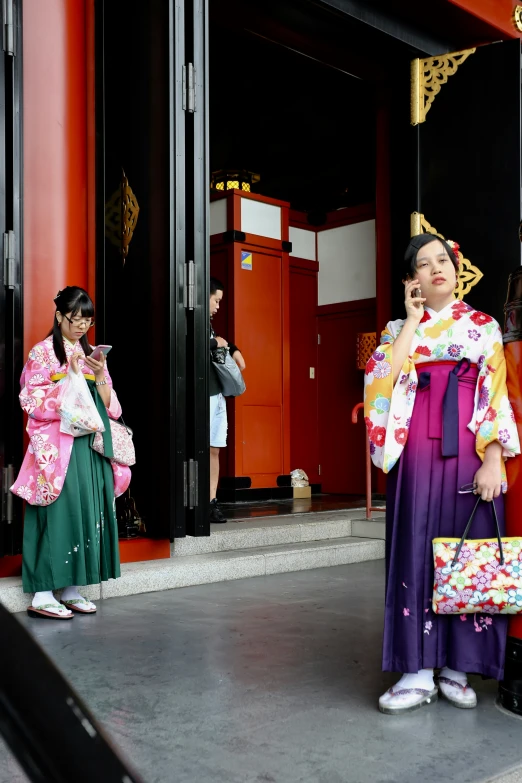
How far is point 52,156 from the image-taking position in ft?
13.0

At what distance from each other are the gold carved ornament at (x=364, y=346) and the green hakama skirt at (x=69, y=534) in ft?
14.1

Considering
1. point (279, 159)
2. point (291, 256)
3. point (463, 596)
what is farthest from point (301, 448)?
point (463, 596)

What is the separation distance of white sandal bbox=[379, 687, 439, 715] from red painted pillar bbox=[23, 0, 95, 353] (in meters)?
2.36

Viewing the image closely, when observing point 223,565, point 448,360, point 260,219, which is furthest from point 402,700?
point 260,219

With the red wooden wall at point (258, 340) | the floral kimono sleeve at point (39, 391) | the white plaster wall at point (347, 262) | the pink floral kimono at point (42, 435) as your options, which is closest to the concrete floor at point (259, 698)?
the pink floral kimono at point (42, 435)

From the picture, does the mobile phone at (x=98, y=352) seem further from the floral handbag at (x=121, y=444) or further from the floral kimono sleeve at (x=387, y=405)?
the floral kimono sleeve at (x=387, y=405)

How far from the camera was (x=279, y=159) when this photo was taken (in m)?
8.82

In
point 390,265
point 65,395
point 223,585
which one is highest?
point 390,265

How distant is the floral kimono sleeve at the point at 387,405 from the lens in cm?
243

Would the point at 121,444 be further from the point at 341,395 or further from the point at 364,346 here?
the point at 341,395

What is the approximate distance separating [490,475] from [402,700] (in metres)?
0.69

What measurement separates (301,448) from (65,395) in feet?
17.1

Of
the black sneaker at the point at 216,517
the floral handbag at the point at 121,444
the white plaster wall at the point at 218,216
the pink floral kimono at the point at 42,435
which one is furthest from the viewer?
the white plaster wall at the point at 218,216

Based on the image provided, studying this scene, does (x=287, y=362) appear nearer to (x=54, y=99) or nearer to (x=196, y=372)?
(x=196, y=372)
